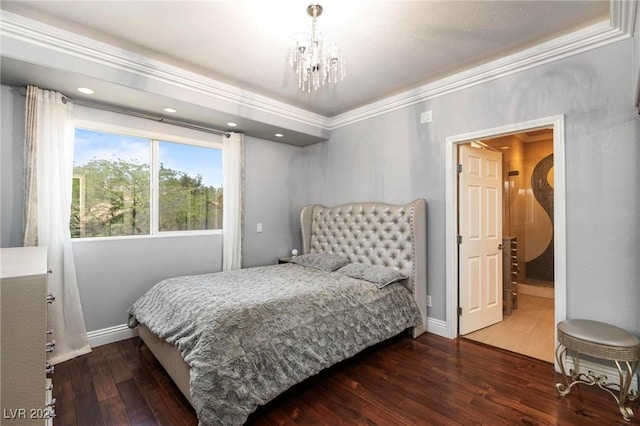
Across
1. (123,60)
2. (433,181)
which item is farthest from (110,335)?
(433,181)

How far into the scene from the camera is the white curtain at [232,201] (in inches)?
147

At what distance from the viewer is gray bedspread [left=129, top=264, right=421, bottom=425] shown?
173cm

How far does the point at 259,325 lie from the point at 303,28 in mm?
2187

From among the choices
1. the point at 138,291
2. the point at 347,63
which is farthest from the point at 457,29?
the point at 138,291

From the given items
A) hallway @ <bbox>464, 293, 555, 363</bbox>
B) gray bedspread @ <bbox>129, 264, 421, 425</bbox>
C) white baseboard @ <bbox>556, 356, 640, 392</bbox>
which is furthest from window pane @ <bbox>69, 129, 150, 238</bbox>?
white baseboard @ <bbox>556, 356, 640, 392</bbox>

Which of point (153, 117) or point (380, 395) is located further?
point (153, 117)

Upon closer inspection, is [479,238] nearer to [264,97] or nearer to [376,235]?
[376,235]

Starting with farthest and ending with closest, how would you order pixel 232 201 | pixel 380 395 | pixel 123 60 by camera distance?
pixel 232 201 < pixel 123 60 < pixel 380 395

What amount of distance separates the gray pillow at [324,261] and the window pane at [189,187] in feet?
4.00

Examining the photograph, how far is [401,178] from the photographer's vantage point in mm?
3459

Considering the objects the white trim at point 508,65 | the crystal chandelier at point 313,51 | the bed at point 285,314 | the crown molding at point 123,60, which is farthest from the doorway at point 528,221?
the crown molding at point 123,60

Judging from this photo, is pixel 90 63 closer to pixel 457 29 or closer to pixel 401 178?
pixel 457 29

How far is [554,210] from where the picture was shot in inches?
93.6

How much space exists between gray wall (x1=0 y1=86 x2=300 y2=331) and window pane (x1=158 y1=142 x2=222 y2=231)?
0.73ft
